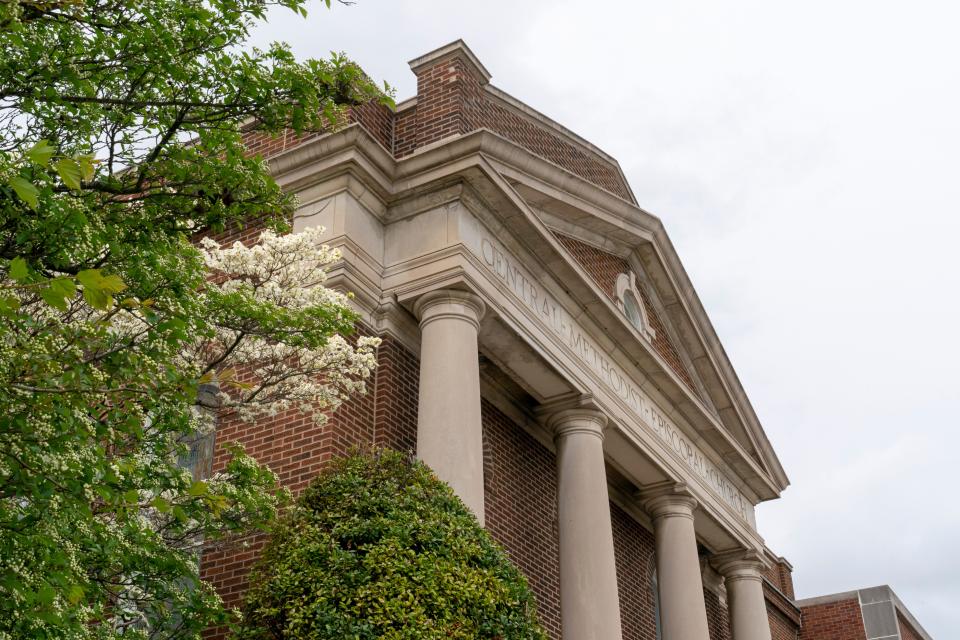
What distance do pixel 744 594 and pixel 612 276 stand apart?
24.0 feet

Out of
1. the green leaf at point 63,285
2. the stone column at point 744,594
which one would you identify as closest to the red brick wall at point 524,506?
the stone column at point 744,594

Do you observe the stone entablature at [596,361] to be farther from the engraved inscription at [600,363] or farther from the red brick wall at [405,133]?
the red brick wall at [405,133]

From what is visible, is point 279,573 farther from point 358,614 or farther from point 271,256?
point 271,256

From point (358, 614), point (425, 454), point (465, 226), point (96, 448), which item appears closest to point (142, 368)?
point (96, 448)

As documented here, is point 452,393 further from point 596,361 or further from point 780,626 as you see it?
point 780,626

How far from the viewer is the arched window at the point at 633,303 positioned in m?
18.4

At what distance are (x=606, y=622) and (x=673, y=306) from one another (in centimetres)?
773

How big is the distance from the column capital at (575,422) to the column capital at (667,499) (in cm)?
316

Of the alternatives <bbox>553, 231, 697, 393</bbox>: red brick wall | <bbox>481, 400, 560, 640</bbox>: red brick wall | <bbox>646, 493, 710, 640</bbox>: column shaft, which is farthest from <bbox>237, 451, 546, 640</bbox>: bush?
<bbox>646, 493, 710, 640</bbox>: column shaft

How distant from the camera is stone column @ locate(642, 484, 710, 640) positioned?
17031mm

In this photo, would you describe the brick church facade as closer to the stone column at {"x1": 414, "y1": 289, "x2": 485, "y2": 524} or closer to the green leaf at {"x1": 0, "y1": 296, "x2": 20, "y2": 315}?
the stone column at {"x1": 414, "y1": 289, "x2": 485, "y2": 524}

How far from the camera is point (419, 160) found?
13.4m

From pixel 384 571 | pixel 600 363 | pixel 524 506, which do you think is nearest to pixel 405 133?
pixel 600 363

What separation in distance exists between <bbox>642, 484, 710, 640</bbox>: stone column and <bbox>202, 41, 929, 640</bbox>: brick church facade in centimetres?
3
